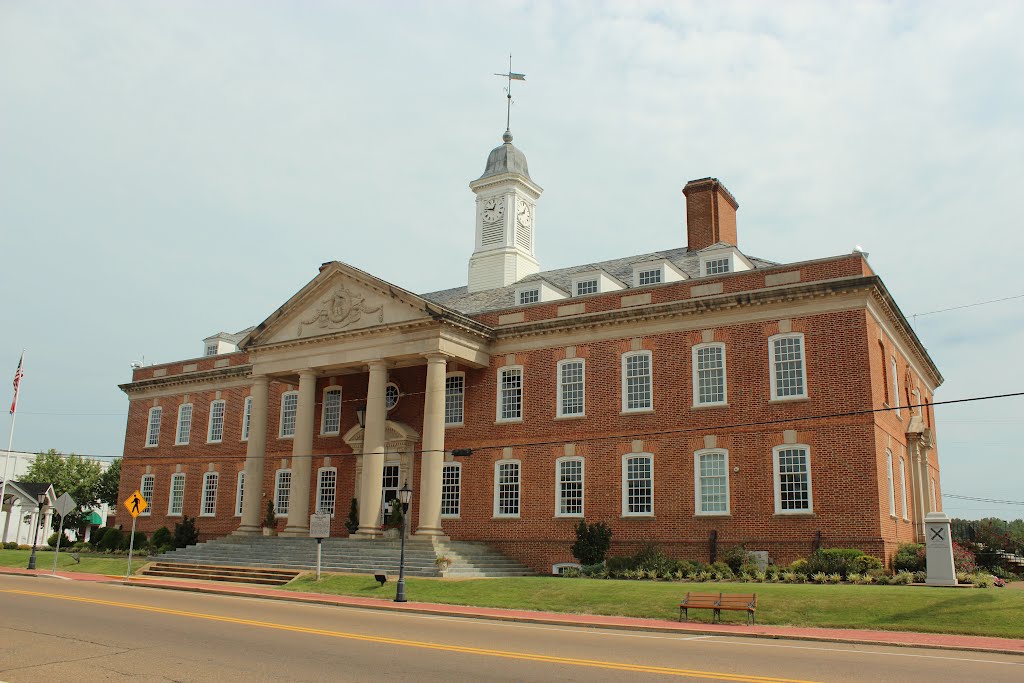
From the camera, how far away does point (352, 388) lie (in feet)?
138

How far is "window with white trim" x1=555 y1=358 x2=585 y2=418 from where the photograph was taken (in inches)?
1383

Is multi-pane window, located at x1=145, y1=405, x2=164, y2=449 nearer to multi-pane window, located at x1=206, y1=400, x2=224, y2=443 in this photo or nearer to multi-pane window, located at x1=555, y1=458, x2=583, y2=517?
multi-pane window, located at x1=206, y1=400, x2=224, y2=443

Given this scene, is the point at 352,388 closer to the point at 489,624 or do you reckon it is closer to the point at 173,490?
the point at 173,490

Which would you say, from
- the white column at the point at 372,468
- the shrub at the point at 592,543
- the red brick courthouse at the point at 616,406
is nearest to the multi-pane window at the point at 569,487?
the red brick courthouse at the point at 616,406

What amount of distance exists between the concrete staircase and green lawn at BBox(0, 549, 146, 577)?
3145mm

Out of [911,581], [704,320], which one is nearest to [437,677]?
[911,581]

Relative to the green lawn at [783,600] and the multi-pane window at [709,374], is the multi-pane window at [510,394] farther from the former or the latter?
the green lawn at [783,600]

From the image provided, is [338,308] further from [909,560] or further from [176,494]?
[909,560]

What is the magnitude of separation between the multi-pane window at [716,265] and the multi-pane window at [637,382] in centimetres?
454

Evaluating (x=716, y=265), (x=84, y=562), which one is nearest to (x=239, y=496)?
(x=84, y=562)

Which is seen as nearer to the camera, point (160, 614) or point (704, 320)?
point (160, 614)

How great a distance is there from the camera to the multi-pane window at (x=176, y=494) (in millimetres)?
48750

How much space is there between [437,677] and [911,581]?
19.1 meters

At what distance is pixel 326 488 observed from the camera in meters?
41.6
